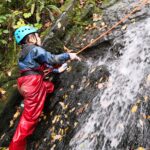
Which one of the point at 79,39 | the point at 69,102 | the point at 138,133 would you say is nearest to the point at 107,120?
the point at 138,133

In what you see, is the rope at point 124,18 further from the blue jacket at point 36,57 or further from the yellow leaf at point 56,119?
the yellow leaf at point 56,119

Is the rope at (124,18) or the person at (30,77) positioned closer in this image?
the person at (30,77)

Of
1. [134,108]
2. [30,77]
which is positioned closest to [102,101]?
[134,108]

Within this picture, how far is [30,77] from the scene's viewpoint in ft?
22.1

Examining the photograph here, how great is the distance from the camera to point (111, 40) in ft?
25.8

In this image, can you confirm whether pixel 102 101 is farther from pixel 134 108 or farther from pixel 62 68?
pixel 62 68


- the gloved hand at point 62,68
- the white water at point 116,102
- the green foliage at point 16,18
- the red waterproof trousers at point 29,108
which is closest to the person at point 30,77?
the red waterproof trousers at point 29,108

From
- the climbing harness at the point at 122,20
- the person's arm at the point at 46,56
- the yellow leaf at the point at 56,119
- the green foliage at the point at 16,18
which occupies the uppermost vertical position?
the person's arm at the point at 46,56

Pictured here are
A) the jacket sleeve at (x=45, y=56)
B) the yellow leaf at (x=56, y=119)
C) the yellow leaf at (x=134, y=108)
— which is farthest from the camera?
the yellow leaf at (x=56, y=119)

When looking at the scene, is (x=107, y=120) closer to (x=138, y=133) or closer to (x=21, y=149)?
(x=138, y=133)

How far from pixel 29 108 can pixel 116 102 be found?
1.90 metres

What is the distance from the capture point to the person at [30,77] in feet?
21.5

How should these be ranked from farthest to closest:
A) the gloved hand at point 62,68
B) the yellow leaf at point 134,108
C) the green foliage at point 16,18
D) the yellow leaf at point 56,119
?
the green foliage at point 16,18 < the gloved hand at point 62,68 < the yellow leaf at point 56,119 < the yellow leaf at point 134,108

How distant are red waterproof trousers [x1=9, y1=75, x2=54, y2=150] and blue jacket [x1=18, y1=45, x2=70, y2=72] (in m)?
0.27
